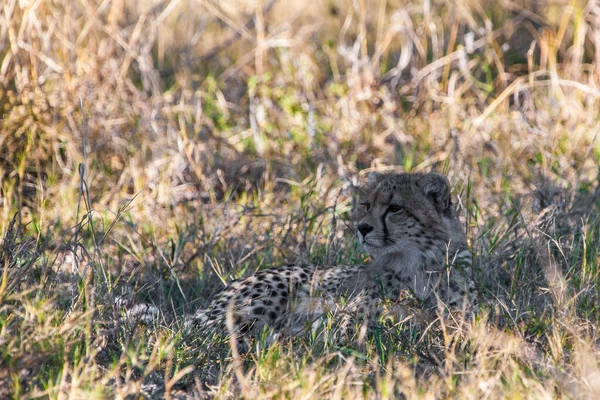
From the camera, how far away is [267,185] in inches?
185

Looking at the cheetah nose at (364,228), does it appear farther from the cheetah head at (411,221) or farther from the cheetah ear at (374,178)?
the cheetah ear at (374,178)

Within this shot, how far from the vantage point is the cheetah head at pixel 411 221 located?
3.38 meters

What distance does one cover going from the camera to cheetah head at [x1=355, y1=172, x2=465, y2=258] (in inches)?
133

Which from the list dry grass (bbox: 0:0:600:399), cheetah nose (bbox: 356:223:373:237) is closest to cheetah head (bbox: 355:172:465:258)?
cheetah nose (bbox: 356:223:373:237)

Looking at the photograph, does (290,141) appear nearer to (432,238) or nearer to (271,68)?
(271,68)

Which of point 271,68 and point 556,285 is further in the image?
point 271,68

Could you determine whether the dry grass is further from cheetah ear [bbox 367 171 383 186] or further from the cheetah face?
cheetah ear [bbox 367 171 383 186]

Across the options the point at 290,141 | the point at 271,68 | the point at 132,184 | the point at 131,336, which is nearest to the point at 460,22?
the point at 271,68

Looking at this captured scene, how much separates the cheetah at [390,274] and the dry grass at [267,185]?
0.15 m

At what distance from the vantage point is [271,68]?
5.85 metres

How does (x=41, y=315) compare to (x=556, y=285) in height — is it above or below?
above

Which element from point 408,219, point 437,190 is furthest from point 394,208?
point 437,190

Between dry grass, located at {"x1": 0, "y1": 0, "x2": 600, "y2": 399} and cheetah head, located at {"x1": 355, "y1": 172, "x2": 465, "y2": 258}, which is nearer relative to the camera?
dry grass, located at {"x1": 0, "y1": 0, "x2": 600, "y2": 399}

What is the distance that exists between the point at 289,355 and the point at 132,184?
2391 mm
